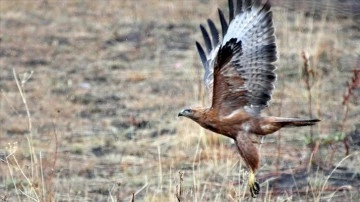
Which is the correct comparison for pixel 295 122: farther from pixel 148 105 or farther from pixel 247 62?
pixel 148 105

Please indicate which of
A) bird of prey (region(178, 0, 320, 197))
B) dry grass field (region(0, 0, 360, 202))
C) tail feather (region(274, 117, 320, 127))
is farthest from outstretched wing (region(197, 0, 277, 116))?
dry grass field (region(0, 0, 360, 202))

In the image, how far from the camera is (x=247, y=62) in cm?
677

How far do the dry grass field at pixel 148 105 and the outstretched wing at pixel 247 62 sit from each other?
425mm

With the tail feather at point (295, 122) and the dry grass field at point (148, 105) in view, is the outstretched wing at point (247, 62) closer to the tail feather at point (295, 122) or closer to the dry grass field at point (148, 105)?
the tail feather at point (295, 122)

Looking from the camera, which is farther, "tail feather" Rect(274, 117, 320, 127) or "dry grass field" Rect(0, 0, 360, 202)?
"dry grass field" Rect(0, 0, 360, 202)

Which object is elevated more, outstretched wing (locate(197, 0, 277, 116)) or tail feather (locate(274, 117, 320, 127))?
outstretched wing (locate(197, 0, 277, 116))

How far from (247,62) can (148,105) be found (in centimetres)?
367

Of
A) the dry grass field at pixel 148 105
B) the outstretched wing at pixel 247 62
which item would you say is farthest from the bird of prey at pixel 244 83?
the dry grass field at pixel 148 105

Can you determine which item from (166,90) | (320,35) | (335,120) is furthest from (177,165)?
(320,35)

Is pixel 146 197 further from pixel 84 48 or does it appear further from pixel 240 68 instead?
pixel 84 48

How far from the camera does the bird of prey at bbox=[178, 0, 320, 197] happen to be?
6645mm

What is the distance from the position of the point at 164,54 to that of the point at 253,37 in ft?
17.7

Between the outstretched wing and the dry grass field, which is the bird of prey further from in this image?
the dry grass field

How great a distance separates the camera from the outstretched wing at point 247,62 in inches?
263
